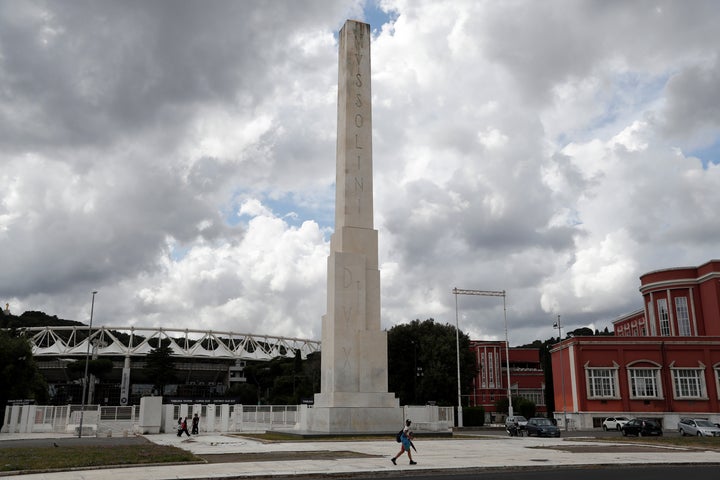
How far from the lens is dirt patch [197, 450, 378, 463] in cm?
2133

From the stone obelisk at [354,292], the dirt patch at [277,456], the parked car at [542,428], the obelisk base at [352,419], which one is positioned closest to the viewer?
the dirt patch at [277,456]

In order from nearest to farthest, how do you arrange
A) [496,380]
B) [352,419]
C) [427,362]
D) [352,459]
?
[352,459] → [352,419] → [427,362] → [496,380]

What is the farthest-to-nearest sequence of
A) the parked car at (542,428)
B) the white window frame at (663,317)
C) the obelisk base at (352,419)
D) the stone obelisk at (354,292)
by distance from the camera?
the white window frame at (663,317) < the parked car at (542,428) < the stone obelisk at (354,292) < the obelisk base at (352,419)

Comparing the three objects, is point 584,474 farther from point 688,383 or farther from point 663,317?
point 663,317

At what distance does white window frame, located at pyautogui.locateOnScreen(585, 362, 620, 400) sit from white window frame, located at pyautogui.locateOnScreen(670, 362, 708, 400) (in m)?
5.31

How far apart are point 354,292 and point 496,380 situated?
64949 millimetres

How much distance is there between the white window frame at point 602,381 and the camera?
5969 cm

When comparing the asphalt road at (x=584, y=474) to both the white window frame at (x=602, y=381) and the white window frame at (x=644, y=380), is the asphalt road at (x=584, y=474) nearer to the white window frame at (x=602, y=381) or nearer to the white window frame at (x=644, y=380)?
the white window frame at (x=602, y=381)

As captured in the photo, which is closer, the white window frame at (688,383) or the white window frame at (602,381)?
the white window frame at (688,383)

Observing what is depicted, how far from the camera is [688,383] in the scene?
59688mm

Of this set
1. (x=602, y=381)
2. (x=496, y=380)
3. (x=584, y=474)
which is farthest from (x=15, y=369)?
(x=496, y=380)

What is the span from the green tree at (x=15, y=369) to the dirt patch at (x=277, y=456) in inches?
1162

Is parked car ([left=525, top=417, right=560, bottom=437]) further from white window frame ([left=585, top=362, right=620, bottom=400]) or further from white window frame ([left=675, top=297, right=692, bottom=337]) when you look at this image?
white window frame ([left=675, top=297, right=692, bottom=337])

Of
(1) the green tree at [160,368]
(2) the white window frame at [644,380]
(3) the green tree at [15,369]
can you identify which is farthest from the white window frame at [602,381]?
(1) the green tree at [160,368]
